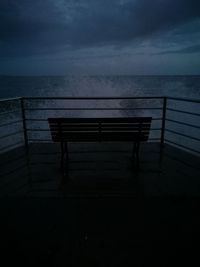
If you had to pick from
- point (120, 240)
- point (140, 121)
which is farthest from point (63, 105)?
point (120, 240)

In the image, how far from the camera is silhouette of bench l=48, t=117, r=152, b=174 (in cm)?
352

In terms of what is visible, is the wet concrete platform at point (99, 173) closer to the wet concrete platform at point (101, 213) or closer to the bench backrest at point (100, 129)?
the wet concrete platform at point (101, 213)

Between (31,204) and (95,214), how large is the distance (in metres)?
0.80

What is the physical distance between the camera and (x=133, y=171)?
3547 mm

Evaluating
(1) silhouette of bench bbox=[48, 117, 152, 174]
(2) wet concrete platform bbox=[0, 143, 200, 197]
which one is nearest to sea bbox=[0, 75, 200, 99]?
(2) wet concrete platform bbox=[0, 143, 200, 197]

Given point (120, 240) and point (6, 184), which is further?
point (6, 184)

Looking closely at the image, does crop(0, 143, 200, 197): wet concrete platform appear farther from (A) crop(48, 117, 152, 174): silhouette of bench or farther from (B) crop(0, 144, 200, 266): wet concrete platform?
→ (A) crop(48, 117, 152, 174): silhouette of bench

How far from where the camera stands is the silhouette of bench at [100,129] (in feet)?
11.5

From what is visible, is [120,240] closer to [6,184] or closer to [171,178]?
[171,178]

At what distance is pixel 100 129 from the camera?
11.9 ft

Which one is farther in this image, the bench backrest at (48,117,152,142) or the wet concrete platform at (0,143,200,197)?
the bench backrest at (48,117,152,142)

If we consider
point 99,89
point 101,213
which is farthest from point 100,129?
point 99,89

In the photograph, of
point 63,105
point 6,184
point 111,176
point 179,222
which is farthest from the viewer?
point 63,105

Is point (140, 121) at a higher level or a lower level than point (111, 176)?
higher
